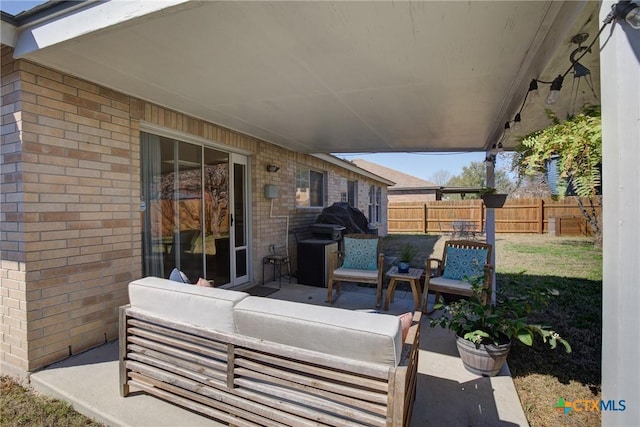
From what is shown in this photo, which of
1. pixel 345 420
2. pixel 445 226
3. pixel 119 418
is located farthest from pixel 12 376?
pixel 445 226

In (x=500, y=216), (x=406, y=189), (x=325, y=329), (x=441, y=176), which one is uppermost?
(x=441, y=176)

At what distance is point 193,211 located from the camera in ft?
14.8

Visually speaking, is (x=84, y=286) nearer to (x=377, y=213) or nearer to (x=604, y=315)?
(x=604, y=315)

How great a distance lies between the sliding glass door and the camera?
12.8 feet

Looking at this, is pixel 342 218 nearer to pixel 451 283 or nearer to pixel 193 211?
pixel 451 283

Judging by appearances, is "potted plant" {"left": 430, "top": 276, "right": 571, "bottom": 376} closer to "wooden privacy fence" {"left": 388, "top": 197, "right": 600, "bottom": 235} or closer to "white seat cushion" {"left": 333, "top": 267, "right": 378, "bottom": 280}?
"white seat cushion" {"left": 333, "top": 267, "right": 378, "bottom": 280}

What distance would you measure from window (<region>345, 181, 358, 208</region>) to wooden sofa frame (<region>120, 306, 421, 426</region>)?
865 cm

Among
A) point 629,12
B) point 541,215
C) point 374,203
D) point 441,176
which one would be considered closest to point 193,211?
point 629,12

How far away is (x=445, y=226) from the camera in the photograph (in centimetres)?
1761

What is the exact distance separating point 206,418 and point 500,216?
17145 mm

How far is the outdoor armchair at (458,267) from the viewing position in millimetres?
4188

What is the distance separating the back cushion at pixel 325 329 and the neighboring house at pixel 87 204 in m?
2.10

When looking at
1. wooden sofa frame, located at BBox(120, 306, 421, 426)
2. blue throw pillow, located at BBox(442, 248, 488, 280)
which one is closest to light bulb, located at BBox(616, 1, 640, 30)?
wooden sofa frame, located at BBox(120, 306, 421, 426)

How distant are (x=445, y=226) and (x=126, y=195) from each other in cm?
1689
